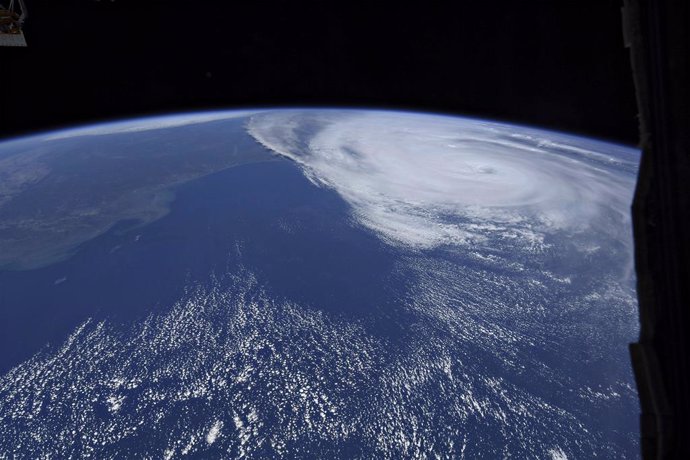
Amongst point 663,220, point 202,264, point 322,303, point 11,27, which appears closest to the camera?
point 663,220

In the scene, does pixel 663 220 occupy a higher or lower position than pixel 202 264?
higher

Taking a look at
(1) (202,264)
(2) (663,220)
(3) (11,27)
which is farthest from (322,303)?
(2) (663,220)

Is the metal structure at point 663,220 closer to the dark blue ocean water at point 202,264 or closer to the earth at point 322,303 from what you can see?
the earth at point 322,303

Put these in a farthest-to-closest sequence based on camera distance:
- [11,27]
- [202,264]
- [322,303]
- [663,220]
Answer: [202,264]
[322,303]
[11,27]
[663,220]

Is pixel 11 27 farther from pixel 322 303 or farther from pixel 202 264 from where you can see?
pixel 202 264

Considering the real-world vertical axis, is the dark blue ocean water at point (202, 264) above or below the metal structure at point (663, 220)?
below

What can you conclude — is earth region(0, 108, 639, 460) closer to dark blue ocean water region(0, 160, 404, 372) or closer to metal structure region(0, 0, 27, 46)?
dark blue ocean water region(0, 160, 404, 372)

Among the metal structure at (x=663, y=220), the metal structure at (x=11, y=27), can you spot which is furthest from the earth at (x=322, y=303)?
the metal structure at (x=663, y=220)

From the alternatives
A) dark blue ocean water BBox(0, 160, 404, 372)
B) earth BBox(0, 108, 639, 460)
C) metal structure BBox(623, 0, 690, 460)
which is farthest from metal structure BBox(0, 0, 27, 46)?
dark blue ocean water BBox(0, 160, 404, 372)

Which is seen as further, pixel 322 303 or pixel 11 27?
pixel 322 303
